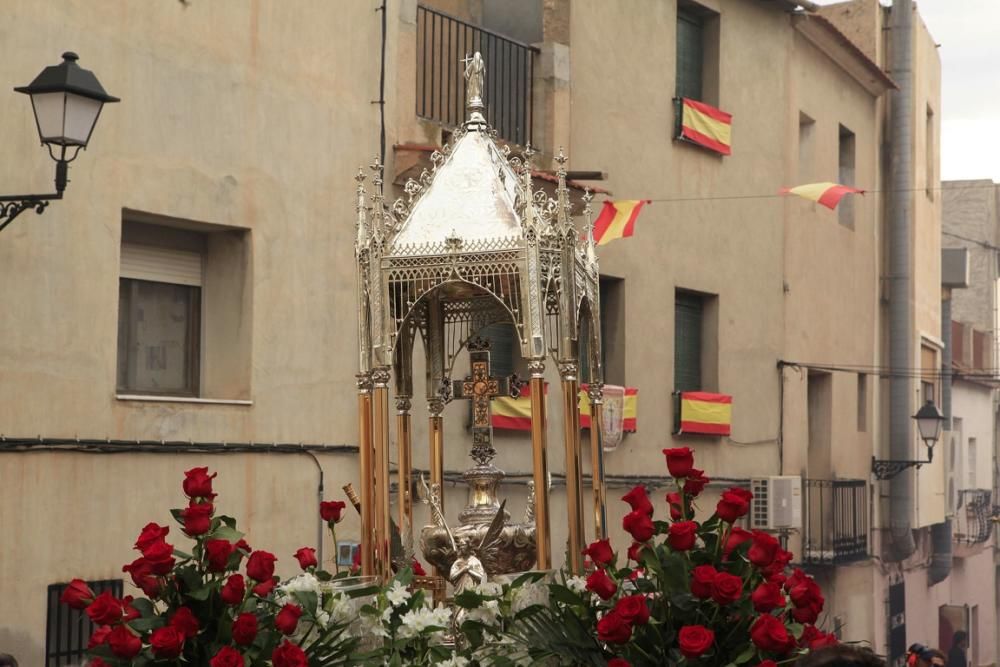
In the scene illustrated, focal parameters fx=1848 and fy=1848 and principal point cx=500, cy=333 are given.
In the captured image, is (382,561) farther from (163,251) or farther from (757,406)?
(757,406)

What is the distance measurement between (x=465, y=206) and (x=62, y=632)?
366 cm

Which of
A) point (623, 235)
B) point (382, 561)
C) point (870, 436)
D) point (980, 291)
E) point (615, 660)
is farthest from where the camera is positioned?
point (980, 291)

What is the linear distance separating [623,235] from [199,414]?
469 centimetres

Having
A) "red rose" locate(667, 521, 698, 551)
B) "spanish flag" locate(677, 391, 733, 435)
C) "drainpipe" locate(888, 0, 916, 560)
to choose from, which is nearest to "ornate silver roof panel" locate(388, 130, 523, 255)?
"red rose" locate(667, 521, 698, 551)

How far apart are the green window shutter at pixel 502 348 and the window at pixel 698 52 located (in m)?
4.24

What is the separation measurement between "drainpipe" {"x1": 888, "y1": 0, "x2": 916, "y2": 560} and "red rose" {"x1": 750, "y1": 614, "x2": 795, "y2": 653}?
1823cm

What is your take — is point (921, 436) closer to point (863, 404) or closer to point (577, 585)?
point (863, 404)

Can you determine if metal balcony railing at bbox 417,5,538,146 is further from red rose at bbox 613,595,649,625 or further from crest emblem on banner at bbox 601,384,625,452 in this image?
red rose at bbox 613,595,649,625

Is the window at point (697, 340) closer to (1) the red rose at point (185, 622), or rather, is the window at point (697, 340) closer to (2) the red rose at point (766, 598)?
(2) the red rose at point (766, 598)

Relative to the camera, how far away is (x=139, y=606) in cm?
579

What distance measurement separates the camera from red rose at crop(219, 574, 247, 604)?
5664 millimetres

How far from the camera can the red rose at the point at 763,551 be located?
5.74m

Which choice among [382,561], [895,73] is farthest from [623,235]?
[895,73]

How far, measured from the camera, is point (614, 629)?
5676 mm
